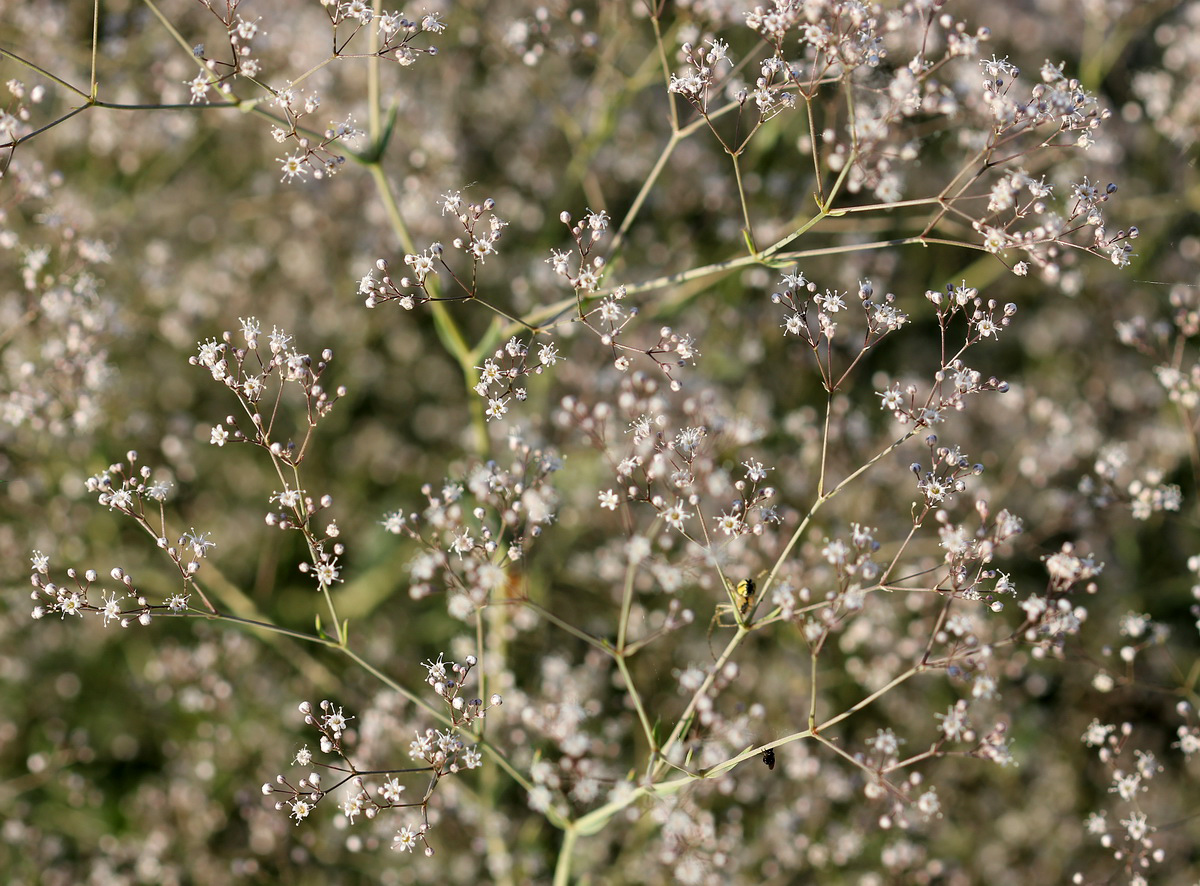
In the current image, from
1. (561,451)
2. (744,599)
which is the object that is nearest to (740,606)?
(744,599)

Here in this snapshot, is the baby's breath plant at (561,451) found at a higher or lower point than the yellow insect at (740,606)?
higher

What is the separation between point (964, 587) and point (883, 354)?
452 cm

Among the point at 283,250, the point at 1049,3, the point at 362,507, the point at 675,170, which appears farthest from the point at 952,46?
the point at 1049,3

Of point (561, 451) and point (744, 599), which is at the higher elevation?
point (561, 451)

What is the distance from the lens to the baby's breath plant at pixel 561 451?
478 centimetres

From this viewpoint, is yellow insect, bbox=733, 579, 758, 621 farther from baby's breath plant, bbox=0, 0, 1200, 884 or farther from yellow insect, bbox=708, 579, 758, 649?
baby's breath plant, bbox=0, 0, 1200, 884

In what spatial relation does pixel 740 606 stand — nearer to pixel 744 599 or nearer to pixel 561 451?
pixel 744 599

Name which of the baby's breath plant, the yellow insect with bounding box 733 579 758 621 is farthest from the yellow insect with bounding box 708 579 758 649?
the baby's breath plant

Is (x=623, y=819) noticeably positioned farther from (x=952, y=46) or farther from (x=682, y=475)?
(x=952, y=46)

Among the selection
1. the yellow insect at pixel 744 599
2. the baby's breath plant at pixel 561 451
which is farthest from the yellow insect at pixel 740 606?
the baby's breath plant at pixel 561 451

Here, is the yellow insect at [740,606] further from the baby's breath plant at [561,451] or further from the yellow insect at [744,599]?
the baby's breath plant at [561,451]

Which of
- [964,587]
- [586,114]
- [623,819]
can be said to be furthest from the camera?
[586,114]

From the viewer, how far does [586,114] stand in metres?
6.64

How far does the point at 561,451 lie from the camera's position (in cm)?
587
